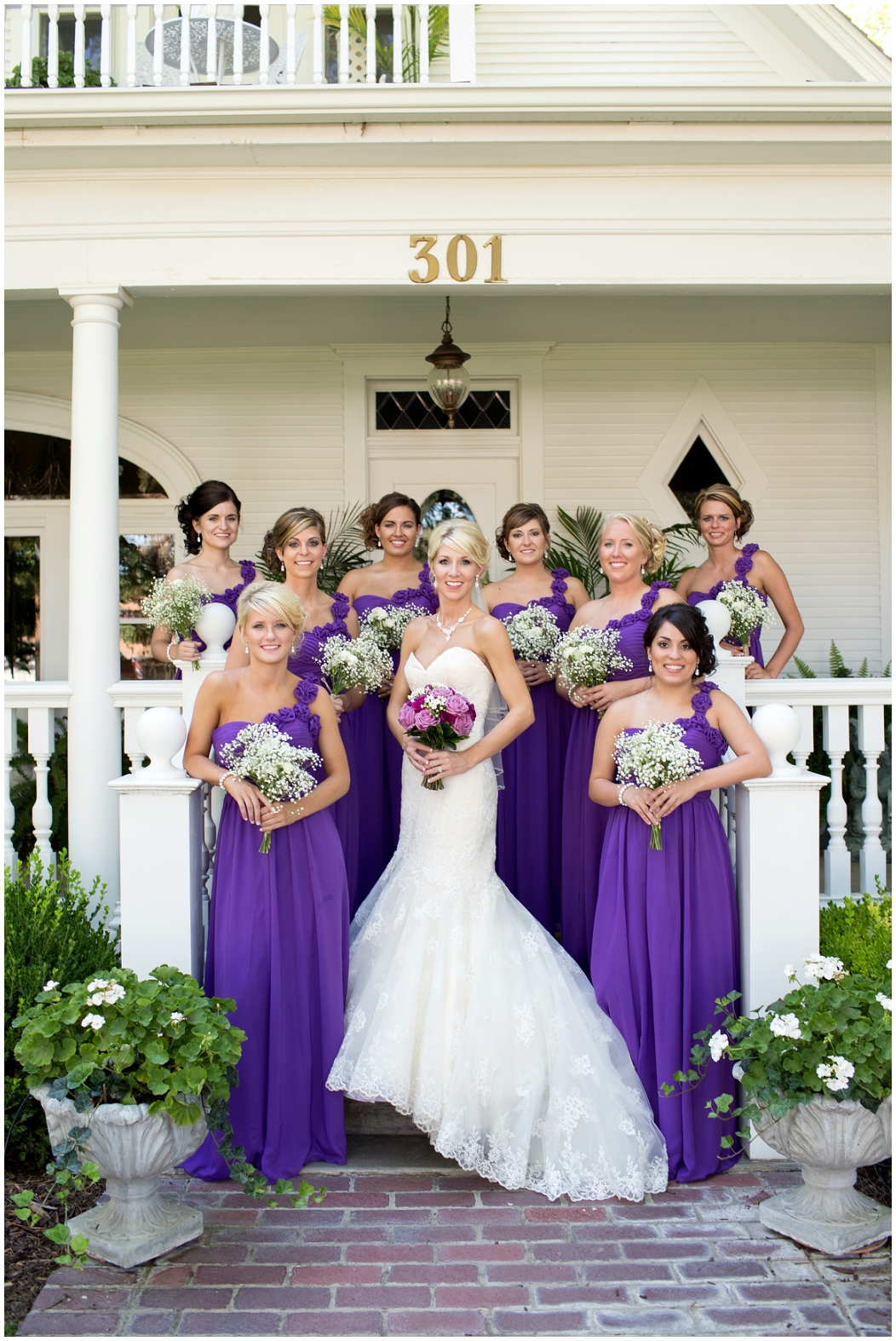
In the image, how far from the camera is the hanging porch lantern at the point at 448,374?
7695 millimetres

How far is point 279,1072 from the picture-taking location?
4016mm

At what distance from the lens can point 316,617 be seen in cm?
513

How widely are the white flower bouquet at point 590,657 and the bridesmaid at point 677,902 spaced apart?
21.0 inches

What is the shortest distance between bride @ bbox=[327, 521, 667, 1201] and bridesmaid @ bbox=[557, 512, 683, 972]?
71 cm

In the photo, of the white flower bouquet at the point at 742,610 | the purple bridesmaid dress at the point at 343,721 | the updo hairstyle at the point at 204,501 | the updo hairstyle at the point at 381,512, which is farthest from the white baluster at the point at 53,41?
the white flower bouquet at the point at 742,610

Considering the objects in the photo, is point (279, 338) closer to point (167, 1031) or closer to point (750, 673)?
point (750, 673)

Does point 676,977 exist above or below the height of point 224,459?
below

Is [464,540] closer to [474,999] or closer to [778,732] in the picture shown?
[778,732]

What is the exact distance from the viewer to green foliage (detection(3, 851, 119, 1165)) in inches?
167

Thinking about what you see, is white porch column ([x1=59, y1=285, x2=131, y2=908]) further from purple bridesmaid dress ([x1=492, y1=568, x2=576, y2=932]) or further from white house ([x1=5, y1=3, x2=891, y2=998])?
purple bridesmaid dress ([x1=492, y1=568, x2=576, y2=932])

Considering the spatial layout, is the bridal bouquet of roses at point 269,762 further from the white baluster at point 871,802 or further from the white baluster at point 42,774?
the white baluster at point 871,802

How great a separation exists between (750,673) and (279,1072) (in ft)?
10.3

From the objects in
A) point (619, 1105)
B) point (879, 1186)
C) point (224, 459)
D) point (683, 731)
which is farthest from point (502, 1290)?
point (224, 459)

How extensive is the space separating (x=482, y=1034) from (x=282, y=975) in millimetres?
779
